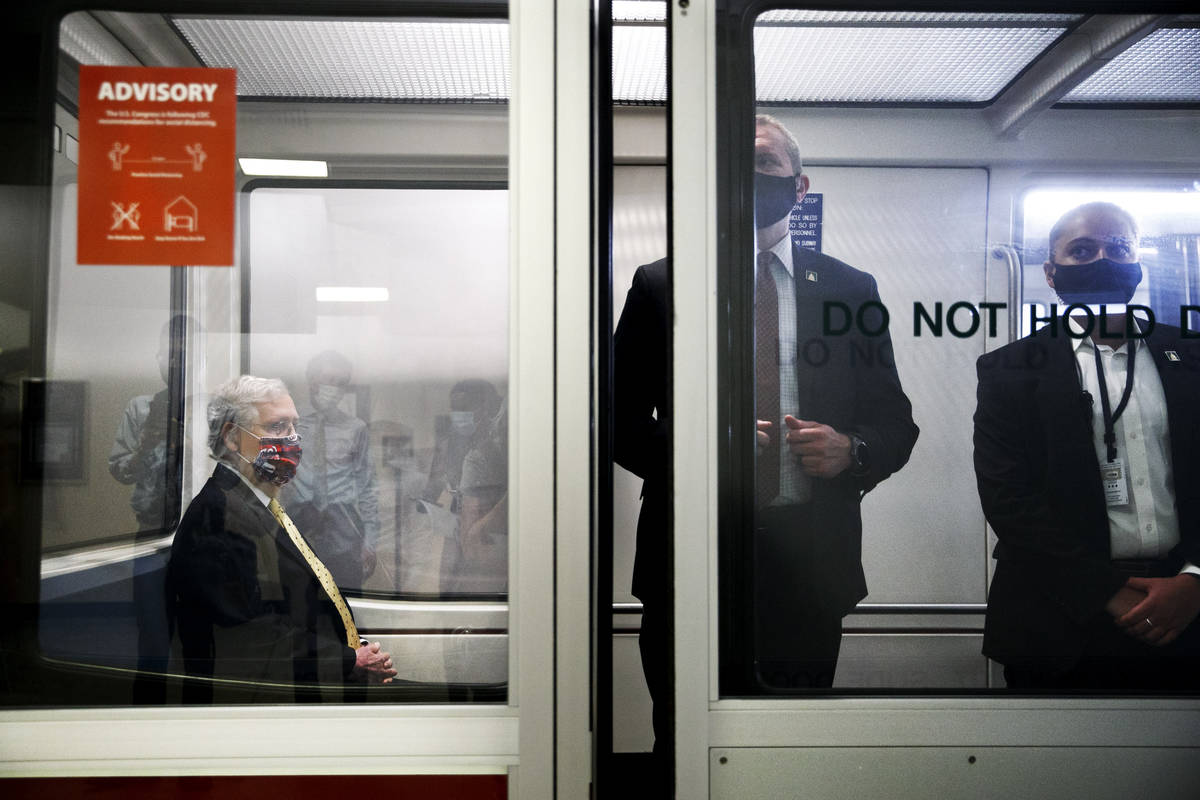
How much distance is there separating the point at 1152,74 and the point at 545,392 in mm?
1231

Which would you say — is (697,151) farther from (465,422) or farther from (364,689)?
(364,689)

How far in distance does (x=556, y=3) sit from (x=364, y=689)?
1.23 metres

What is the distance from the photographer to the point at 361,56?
149cm

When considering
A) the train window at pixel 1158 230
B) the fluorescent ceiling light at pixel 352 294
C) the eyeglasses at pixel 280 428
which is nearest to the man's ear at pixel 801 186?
the train window at pixel 1158 230

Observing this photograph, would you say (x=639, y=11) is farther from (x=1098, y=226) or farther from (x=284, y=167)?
(x=1098, y=226)

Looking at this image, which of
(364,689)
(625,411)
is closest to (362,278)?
(364,689)

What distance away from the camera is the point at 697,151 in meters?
1.48

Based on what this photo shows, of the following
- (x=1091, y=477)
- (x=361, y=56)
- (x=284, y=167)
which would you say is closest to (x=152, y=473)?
(x=284, y=167)

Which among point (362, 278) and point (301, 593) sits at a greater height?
point (362, 278)

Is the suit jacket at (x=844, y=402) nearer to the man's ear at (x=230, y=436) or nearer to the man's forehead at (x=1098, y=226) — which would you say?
the man's forehead at (x=1098, y=226)

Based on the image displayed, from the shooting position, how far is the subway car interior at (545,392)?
1.45 meters

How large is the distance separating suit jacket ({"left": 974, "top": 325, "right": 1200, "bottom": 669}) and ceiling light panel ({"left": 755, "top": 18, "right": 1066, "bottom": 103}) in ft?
1.54

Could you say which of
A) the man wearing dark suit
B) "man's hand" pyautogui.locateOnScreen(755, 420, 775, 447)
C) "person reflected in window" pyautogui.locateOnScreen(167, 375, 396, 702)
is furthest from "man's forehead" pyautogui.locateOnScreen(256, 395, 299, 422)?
"man's hand" pyautogui.locateOnScreen(755, 420, 775, 447)

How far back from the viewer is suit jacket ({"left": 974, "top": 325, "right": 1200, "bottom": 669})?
1500 millimetres
